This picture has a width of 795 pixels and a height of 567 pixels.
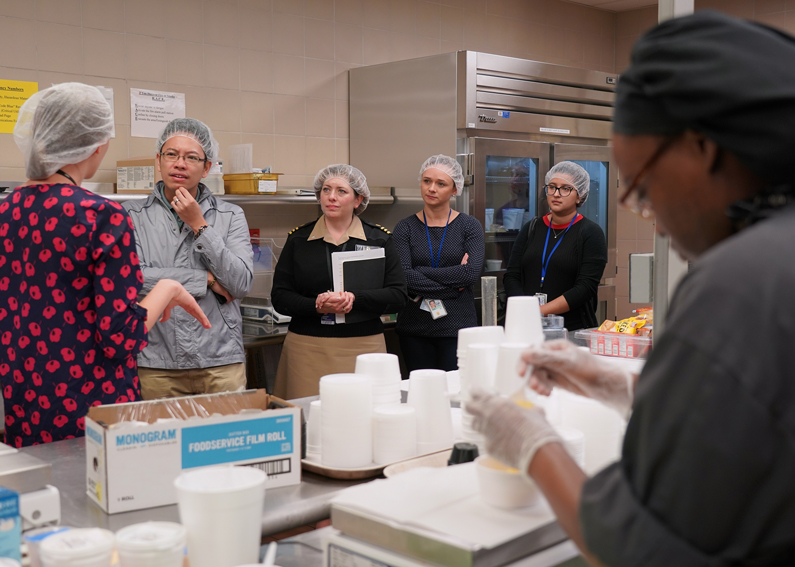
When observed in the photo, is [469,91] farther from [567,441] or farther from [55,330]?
[567,441]

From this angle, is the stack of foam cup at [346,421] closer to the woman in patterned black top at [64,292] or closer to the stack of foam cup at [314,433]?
the stack of foam cup at [314,433]

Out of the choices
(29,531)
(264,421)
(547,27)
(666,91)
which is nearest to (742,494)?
(666,91)

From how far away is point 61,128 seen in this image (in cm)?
196

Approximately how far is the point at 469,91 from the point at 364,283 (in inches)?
58.7

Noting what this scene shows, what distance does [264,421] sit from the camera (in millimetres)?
1490

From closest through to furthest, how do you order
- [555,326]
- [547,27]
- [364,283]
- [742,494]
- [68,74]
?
1. [742,494]
2. [555,326]
3. [364,283]
4. [68,74]
5. [547,27]

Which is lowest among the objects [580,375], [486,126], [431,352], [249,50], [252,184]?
[431,352]

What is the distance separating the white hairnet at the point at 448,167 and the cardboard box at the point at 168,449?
2524 mm

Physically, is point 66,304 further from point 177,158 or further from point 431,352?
point 431,352

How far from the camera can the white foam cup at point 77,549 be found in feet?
3.28

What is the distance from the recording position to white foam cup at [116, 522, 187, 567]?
3.38 feet

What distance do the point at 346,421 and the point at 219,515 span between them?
0.47 metres

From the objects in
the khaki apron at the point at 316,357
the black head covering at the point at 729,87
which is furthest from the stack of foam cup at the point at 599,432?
the khaki apron at the point at 316,357

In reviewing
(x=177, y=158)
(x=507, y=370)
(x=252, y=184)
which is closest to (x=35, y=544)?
(x=507, y=370)
